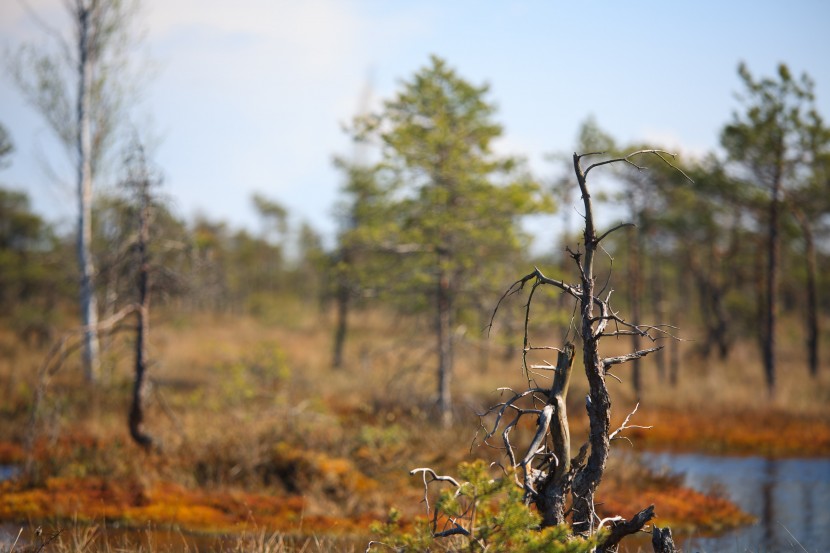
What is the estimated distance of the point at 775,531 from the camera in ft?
37.2

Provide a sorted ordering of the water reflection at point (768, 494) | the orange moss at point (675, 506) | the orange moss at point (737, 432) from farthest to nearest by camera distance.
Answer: the orange moss at point (737, 432), the orange moss at point (675, 506), the water reflection at point (768, 494)

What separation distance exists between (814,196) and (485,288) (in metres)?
12.6

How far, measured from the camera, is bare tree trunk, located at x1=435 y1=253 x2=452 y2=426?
15.8 m

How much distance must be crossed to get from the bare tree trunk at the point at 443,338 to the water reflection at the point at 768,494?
472cm

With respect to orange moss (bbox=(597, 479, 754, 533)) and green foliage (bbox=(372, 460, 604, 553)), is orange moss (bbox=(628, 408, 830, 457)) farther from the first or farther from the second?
green foliage (bbox=(372, 460, 604, 553))

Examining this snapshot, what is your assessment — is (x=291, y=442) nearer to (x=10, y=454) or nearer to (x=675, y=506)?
(x=10, y=454)

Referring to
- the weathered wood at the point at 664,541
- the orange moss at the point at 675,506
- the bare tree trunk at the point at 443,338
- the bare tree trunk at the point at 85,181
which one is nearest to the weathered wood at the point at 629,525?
the weathered wood at the point at 664,541

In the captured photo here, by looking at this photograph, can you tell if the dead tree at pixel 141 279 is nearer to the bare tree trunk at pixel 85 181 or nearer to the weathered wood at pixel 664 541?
the bare tree trunk at pixel 85 181

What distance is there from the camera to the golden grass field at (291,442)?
1099 cm

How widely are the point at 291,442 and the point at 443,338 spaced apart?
4305mm

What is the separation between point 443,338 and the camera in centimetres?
1591

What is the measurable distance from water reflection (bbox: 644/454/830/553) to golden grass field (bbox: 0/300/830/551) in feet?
2.42

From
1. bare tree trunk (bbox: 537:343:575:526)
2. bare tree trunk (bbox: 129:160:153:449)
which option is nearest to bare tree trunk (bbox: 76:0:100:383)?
bare tree trunk (bbox: 129:160:153:449)

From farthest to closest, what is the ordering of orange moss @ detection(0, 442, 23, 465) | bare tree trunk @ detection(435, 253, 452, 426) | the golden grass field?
1. bare tree trunk @ detection(435, 253, 452, 426)
2. orange moss @ detection(0, 442, 23, 465)
3. the golden grass field
